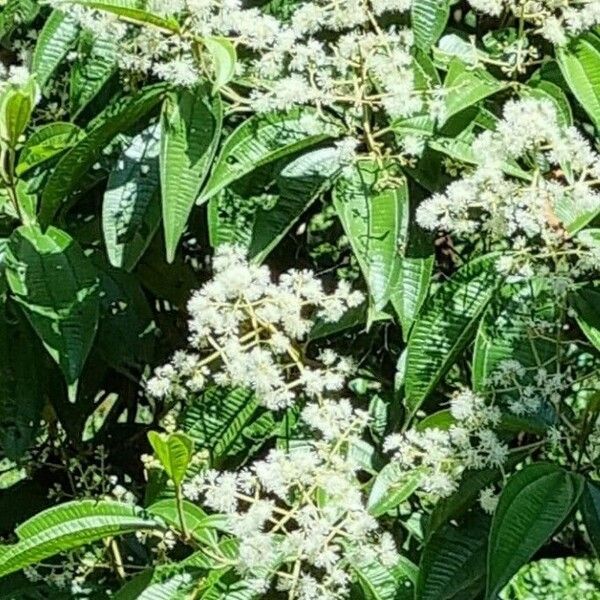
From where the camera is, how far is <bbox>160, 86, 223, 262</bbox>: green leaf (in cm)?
126

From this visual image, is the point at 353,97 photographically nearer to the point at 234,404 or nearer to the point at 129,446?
the point at 234,404

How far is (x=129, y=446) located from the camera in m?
1.82

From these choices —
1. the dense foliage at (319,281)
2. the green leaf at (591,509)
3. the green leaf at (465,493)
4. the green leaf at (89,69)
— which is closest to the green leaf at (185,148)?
the dense foliage at (319,281)

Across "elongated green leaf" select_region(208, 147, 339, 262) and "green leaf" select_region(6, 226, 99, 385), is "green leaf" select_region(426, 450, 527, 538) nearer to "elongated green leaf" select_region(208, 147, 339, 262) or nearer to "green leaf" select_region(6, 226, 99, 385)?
"elongated green leaf" select_region(208, 147, 339, 262)

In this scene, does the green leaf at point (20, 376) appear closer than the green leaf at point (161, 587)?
No

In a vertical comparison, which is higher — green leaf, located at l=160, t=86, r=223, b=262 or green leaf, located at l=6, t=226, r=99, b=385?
green leaf, located at l=160, t=86, r=223, b=262

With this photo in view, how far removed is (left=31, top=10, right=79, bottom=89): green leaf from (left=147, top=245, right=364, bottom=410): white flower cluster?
276 mm

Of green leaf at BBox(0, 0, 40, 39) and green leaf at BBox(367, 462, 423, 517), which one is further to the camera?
green leaf at BBox(0, 0, 40, 39)

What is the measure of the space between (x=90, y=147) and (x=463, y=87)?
0.35 m

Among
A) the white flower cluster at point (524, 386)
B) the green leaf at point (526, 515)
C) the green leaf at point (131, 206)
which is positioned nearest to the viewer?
the green leaf at point (526, 515)

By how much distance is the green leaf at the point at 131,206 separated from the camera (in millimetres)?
1344

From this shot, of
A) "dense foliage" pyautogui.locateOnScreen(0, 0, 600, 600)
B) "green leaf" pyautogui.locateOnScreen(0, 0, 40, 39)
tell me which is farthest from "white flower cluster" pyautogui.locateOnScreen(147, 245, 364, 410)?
"green leaf" pyautogui.locateOnScreen(0, 0, 40, 39)

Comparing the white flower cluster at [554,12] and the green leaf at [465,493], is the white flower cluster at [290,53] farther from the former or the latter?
the green leaf at [465,493]

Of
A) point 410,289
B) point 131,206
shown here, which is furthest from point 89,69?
point 410,289
